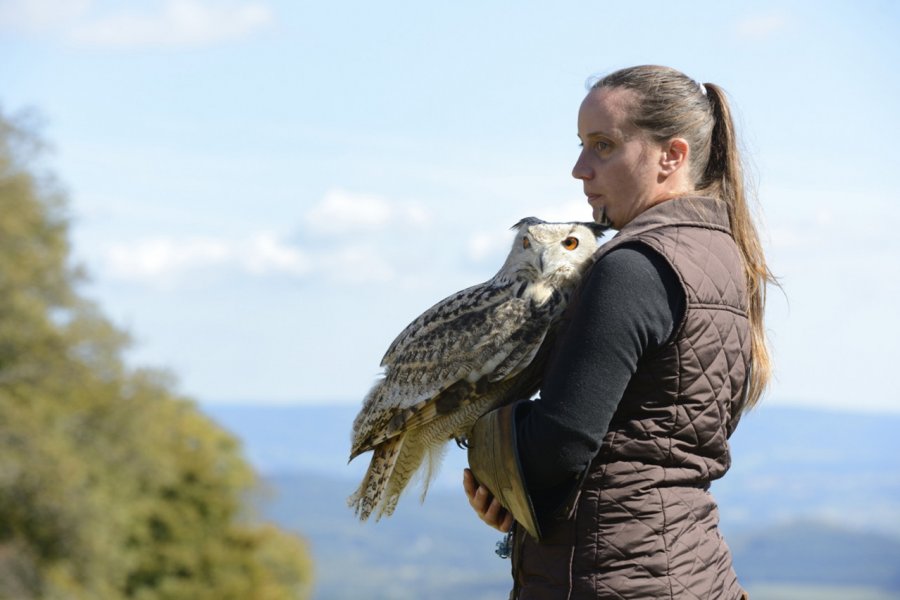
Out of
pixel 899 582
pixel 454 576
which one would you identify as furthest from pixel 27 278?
pixel 454 576

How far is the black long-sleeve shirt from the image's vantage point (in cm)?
249

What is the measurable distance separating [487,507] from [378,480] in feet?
2.25

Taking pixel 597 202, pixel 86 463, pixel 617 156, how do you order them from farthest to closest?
pixel 86 463 → pixel 597 202 → pixel 617 156

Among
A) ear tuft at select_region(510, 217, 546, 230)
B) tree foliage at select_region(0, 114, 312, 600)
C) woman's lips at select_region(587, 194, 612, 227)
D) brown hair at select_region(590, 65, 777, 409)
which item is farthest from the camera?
tree foliage at select_region(0, 114, 312, 600)

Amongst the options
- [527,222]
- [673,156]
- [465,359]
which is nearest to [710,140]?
[673,156]

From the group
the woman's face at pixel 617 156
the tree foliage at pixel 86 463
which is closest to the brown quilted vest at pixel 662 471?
the woman's face at pixel 617 156

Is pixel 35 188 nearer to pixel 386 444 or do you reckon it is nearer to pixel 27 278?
pixel 27 278

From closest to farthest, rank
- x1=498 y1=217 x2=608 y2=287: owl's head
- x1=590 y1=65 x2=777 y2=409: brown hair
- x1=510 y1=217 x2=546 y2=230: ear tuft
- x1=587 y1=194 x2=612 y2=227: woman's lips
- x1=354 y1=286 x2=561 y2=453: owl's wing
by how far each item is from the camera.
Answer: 1. x1=590 y1=65 x2=777 y2=409: brown hair
2. x1=587 y1=194 x2=612 y2=227: woman's lips
3. x1=354 y1=286 x2=561 y2=453: owl's wing
4. x1=498 y1=217 x2=608 y2=287: owl's head
5. x1=510 y1=217 x2=546 y2=230: ear tuft

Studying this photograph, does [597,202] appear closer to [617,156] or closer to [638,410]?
[617,156]

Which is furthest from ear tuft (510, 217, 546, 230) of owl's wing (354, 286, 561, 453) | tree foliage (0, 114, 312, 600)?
tree foliage (0, 114, 312, 600)

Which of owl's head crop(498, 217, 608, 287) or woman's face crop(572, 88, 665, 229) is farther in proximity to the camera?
owl's head crop(498, 217, 608, 287)

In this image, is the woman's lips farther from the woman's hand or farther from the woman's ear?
the woman's hand

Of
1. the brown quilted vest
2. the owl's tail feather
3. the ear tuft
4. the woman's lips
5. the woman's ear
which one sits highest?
the ear tuft

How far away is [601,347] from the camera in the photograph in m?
2.49
